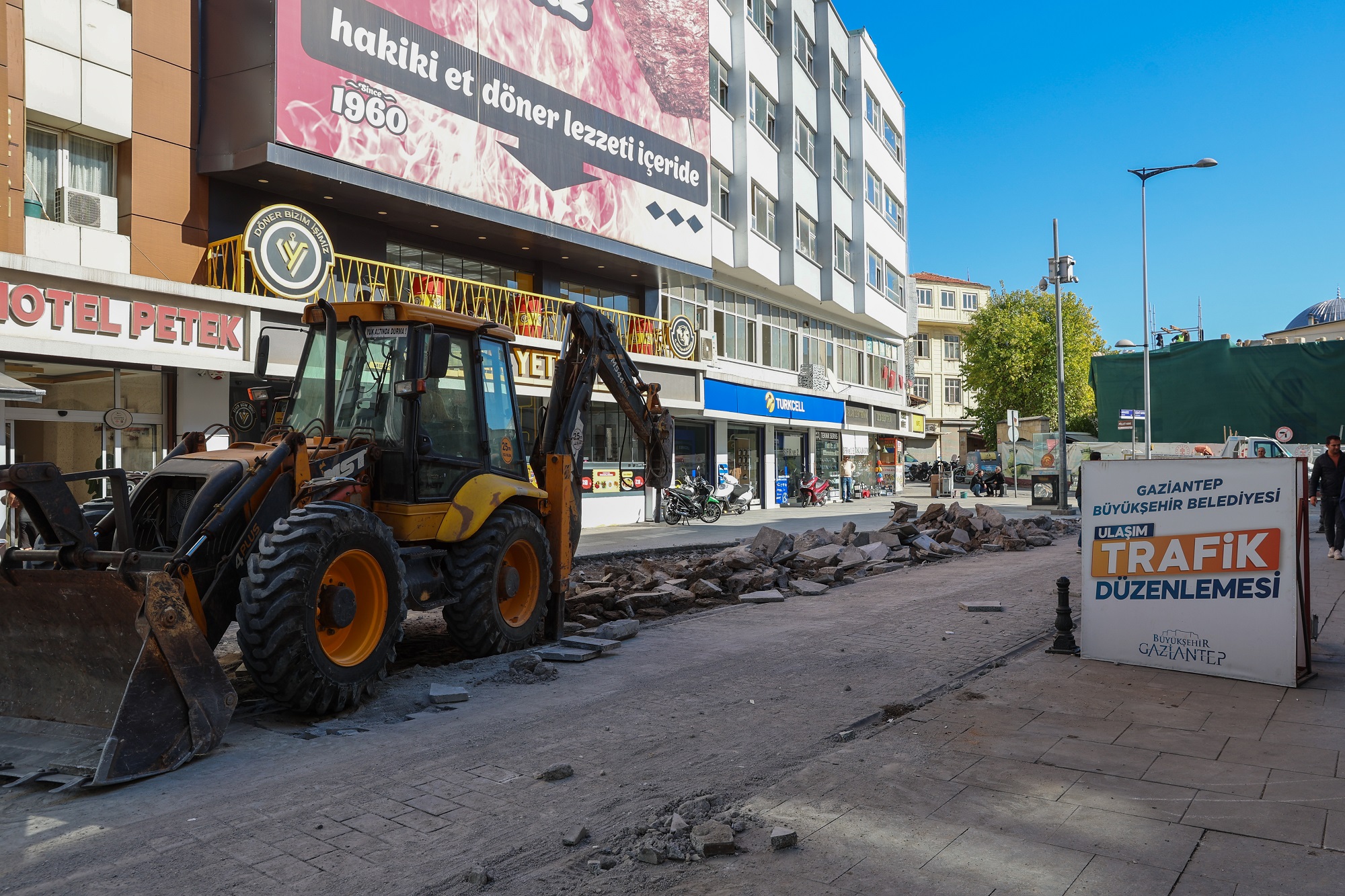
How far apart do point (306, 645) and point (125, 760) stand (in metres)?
1.12

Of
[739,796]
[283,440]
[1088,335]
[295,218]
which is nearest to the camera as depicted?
[739,796]

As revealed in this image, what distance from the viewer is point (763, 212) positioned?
101 ft

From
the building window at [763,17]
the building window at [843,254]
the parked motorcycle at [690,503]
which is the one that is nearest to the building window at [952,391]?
the building window at [843,254]

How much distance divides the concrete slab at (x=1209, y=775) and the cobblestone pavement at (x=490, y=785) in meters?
0.97

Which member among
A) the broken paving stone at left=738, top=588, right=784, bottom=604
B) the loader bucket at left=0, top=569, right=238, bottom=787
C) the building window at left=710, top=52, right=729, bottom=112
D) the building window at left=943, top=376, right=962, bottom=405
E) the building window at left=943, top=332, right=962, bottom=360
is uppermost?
the building window at left=710, top=52, right=729, bottom=112

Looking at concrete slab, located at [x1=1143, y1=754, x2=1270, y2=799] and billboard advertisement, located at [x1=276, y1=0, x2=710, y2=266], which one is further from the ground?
billboard advertisement, located at [x1=276, y1=0, x2=710, y2=266]

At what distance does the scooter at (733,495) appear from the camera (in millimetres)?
28109

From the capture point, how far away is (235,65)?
1525cm

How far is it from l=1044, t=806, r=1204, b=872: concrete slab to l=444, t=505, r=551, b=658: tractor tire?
15.6 feet

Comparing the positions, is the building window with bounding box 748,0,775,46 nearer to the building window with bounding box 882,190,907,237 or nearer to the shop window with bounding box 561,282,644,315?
the shop window with bounding box 561,282,644,315

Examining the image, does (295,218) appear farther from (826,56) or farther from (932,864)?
(826,56)

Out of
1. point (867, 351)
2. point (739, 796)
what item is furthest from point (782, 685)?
point (867, 351)

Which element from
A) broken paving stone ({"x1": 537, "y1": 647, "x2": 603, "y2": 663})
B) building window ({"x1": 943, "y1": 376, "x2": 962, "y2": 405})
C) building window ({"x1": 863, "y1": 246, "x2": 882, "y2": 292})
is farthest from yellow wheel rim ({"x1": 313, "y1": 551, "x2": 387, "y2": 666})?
building window ({"x1": 943, "y1": 376, "x2": 962, "y2": 405})

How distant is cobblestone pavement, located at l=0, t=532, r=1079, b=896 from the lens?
3660mm
